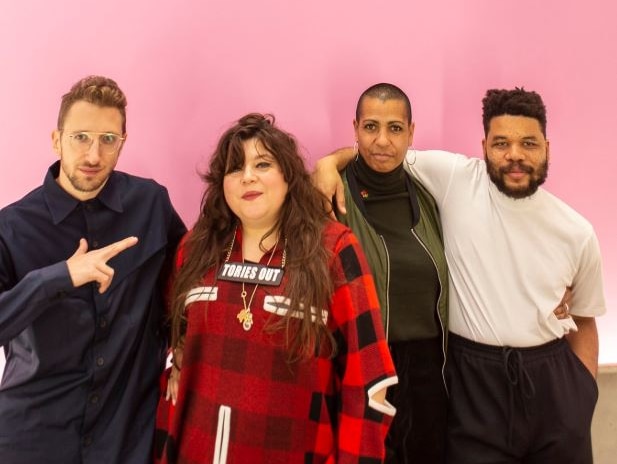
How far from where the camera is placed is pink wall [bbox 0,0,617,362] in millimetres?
1760

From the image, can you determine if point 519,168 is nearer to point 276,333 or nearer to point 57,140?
point 276,333

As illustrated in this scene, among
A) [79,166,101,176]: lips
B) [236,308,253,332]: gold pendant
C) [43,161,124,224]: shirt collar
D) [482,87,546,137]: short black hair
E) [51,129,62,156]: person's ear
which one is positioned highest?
[482,87,546,137]: short black hair

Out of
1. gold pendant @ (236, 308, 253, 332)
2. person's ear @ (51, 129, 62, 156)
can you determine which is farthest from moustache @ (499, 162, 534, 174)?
person's ear @ (51, 129, 62, 156)

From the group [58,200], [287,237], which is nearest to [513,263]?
[287,237]

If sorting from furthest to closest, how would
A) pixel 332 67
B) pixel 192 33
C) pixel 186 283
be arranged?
pixel 332 67
pixel 192 33
pixel 186 283

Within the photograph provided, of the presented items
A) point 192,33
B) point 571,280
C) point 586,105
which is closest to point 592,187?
point 586,105

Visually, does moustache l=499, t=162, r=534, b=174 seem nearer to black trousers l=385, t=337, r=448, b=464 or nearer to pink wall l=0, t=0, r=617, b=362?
pink wall l=0, t=0, r=617, b=362

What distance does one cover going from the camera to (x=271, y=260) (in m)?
1.44

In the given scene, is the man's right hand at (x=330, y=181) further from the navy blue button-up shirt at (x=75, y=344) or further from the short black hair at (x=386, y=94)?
the navy blue button-up shirt at (x=75, y=344)

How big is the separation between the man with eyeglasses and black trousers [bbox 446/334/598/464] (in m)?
0.99

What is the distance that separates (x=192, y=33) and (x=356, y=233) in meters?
0.88

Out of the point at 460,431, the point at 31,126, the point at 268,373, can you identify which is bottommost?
the point at 460,431

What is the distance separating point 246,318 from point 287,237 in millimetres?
240

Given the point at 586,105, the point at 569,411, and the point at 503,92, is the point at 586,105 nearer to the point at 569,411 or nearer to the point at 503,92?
the point at 503,92
